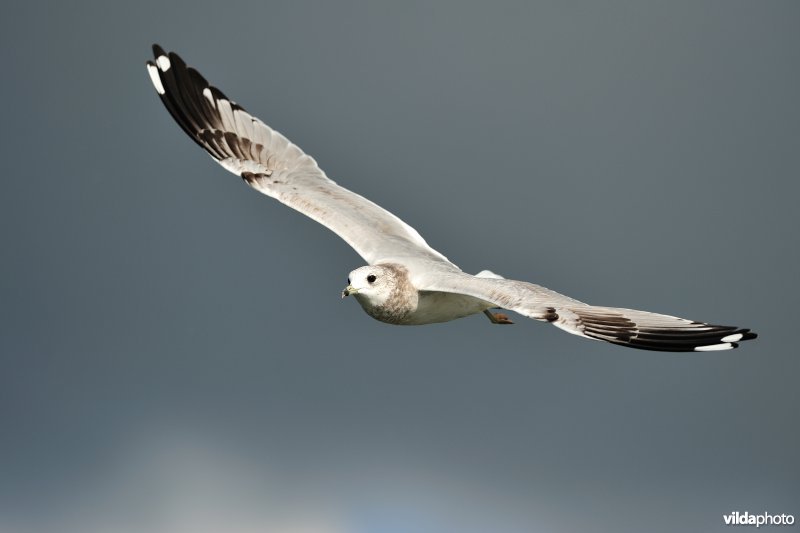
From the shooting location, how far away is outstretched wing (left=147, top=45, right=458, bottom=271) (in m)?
14.2

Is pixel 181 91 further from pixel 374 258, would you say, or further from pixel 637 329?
pixel 637 329

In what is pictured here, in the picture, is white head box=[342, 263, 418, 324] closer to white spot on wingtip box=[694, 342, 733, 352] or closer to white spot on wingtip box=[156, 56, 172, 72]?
white spot on wingtip box=[694, 342, 733, 352]

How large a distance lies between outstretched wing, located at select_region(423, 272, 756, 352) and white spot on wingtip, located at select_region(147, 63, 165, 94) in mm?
7054

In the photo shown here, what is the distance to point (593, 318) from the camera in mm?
11219

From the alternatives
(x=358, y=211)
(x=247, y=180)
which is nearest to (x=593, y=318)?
(x=358, y=211)

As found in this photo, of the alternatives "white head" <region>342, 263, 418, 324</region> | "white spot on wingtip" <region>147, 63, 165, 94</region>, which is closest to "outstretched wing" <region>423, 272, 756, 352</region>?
"white head" <region>342, 263, 418, 324</region>

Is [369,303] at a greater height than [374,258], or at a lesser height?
lesser

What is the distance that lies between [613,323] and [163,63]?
8.69 m

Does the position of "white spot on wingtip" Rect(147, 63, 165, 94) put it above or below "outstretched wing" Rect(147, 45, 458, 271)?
above

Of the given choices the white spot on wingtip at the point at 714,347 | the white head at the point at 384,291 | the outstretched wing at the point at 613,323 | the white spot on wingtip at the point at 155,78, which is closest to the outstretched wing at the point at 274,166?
the white spot on wingtip at the point at 155,78

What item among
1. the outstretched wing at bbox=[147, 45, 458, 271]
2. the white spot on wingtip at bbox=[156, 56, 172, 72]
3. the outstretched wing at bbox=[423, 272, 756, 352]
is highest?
the white spot on wingtip at bbox=[156, 56, 172, 72]

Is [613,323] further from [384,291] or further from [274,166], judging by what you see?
[274,166]

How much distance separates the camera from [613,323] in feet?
36.7

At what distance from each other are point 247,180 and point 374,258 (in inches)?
106
